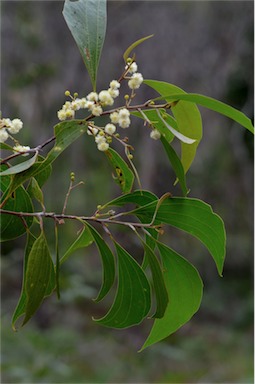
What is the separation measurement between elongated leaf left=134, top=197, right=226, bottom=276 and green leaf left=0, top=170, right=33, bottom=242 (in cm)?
13

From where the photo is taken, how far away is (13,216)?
2.10ft

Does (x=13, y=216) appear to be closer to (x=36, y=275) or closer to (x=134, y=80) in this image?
(x=36, y=275)

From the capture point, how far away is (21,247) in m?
3.35

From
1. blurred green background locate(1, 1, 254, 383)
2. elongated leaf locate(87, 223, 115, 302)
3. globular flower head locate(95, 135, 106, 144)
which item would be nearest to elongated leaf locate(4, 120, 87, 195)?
globular flower head locate(95, 135, 106, 144)

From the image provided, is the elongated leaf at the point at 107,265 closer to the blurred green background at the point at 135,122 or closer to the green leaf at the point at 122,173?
the green leaf at the point at 122,173

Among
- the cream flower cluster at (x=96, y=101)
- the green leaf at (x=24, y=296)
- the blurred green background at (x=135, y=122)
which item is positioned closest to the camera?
the cream flower cluster at (x=96, y=101)

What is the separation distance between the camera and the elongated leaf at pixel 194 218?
1.93 feet

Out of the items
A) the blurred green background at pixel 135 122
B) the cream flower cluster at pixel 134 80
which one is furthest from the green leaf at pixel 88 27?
the blurred green background at pixel 135 122

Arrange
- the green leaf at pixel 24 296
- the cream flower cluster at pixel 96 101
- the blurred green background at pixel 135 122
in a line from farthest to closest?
the blurred green background at pixel 135 122 < the green leaf at pixel 24 296 < the cream flower cluster at pixel 96 101

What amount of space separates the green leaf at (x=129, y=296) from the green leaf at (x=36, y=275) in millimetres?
86

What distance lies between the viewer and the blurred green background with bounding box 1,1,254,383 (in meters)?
3.03

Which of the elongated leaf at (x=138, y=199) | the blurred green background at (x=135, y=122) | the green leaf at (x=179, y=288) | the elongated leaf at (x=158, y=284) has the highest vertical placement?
the elongated leaf at (x=138, y=199)

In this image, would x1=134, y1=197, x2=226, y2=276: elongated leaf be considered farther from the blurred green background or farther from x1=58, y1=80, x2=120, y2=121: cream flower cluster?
the blurred green background

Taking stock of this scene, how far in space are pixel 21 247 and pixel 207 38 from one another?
1.73 metres
